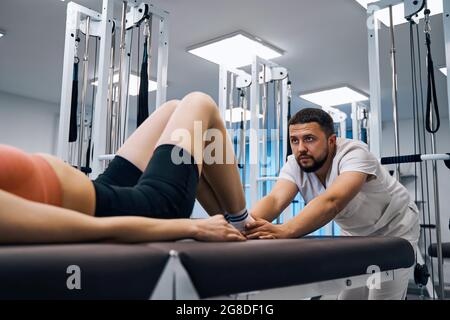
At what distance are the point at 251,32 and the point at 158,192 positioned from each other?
3.12 metres

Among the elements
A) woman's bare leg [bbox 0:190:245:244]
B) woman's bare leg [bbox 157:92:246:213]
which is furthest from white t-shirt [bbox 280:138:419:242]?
woman's bare leg [bbox 0:190:245:244]

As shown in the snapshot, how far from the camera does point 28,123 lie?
20.9ft

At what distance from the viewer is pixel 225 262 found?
0.78 metres

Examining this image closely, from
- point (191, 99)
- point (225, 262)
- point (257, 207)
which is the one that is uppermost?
point (191, 99)

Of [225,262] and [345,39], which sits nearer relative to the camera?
[225,262]

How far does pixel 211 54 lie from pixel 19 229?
379 centimetres

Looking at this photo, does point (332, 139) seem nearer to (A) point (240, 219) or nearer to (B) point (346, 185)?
(B) point (346, 185)

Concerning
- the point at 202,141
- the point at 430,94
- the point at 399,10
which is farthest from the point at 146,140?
the point at 399,10

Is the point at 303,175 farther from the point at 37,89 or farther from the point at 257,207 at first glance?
the point at 37,89

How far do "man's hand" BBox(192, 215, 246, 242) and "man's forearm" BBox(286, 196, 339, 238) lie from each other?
421mm

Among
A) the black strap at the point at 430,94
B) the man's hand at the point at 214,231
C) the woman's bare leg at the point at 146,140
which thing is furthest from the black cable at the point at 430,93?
the man's hand at the point at 214,231

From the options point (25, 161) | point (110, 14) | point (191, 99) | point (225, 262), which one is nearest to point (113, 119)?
point (110, 14)

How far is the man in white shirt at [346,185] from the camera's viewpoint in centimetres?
154
